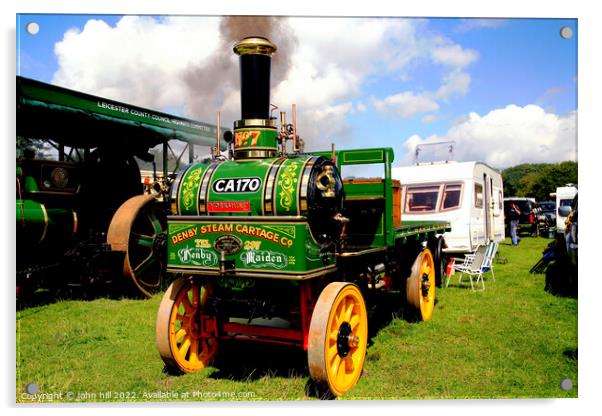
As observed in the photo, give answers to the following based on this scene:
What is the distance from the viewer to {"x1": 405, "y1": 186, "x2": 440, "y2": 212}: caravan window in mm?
9805

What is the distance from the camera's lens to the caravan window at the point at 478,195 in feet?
32.7

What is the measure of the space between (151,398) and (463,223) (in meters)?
7.05

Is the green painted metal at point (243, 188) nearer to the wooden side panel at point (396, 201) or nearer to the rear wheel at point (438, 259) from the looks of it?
the wooden side panel at point (396, 201)

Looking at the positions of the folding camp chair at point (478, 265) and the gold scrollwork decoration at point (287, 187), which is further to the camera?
the folding camp chair at point (478, 265)

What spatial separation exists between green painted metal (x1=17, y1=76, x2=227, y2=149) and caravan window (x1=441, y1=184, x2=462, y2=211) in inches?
191

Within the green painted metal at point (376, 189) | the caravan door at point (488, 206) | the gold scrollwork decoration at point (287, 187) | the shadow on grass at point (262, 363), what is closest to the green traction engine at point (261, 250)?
the gold scrollwork decoration at point (287, 187)

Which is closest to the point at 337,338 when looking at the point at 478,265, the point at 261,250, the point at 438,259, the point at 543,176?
the point at 261,250

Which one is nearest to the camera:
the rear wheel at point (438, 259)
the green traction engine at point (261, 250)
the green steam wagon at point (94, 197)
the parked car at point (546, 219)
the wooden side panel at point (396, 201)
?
the green traction engine at point (261, 250)

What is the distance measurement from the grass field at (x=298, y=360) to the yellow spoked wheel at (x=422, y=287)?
0.54 feet

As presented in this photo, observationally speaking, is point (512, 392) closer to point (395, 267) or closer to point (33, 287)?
point (395, 267)

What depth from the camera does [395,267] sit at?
20.5 ft

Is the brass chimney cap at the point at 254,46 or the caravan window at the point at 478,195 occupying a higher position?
the brass chimney cap at the point at 254,46

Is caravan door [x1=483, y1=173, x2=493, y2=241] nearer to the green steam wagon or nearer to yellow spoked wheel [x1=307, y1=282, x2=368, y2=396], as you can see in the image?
the green steam wagon
